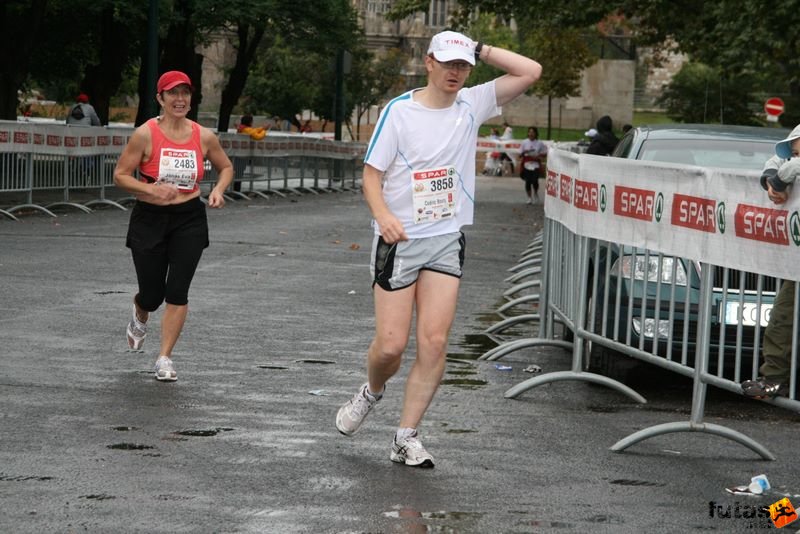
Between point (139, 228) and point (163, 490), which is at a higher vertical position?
point (139, 228)

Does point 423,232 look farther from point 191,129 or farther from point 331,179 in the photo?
point 331,179

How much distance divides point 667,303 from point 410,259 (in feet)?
6.69

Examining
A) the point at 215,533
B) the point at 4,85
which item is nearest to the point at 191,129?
the point at 215,533

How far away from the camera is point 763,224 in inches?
279

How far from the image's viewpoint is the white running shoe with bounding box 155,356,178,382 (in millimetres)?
9039

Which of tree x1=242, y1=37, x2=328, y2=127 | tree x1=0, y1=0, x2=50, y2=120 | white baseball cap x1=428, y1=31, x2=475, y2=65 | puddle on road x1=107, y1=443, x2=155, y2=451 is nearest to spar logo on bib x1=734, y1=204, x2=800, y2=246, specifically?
white baseball cap x1=428, y1=31, x2=475, y2=65

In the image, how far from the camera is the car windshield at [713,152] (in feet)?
36.9

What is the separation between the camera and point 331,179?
134 ft

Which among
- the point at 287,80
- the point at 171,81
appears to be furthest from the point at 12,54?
the point at 287,80

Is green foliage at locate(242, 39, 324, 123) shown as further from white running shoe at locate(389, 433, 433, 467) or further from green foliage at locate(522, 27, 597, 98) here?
white running shoe at locate(389, 433, 433, 467)

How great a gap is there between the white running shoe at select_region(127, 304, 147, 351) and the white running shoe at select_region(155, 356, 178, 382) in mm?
717

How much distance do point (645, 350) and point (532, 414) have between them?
749 mm

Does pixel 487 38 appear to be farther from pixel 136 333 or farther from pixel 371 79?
pixel 136 333

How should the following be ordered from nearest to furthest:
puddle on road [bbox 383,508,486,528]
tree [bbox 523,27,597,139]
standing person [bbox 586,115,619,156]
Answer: puddle on road [bbox 383,508,486,528], standing person [bbox 586,115,619,156], tree [bbox 523,27,597,139]
